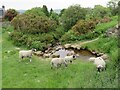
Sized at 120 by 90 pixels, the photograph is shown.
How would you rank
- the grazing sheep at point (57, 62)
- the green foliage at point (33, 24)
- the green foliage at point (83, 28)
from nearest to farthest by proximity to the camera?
the grazing sheep at point (57, 62) → the green foliage at point (33, 24) → the green foliage at point (83, 28)

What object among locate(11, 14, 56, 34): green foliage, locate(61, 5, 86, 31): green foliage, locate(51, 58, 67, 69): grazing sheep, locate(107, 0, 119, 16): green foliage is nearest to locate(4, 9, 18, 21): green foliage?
locate(61, 5, 86, 31): green foliage

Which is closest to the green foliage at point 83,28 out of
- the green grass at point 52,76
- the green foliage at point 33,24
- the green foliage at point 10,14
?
the green foliage at point 33,24

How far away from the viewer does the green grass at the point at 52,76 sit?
49.4 ft

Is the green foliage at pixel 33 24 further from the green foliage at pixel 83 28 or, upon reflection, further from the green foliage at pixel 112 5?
the green foliage at pixel 112 5

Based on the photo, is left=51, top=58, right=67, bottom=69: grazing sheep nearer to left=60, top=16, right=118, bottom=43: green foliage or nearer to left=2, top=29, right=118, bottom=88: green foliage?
left=2, top=29, right=118, bottom=88: green foliage

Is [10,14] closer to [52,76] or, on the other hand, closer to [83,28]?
[83,28]

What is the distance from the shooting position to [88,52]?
25812mm

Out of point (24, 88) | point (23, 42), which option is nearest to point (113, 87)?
point (24, 88)

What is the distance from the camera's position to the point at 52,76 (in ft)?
54.7

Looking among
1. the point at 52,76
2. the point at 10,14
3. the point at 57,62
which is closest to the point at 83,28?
the point at 57,62

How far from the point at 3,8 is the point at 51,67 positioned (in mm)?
30453

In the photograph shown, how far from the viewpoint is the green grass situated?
15.1 metres

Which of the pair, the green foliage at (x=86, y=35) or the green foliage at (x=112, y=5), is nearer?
the green foliage at (x=86, y=35)

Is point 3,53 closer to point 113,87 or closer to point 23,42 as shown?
point 23,42
